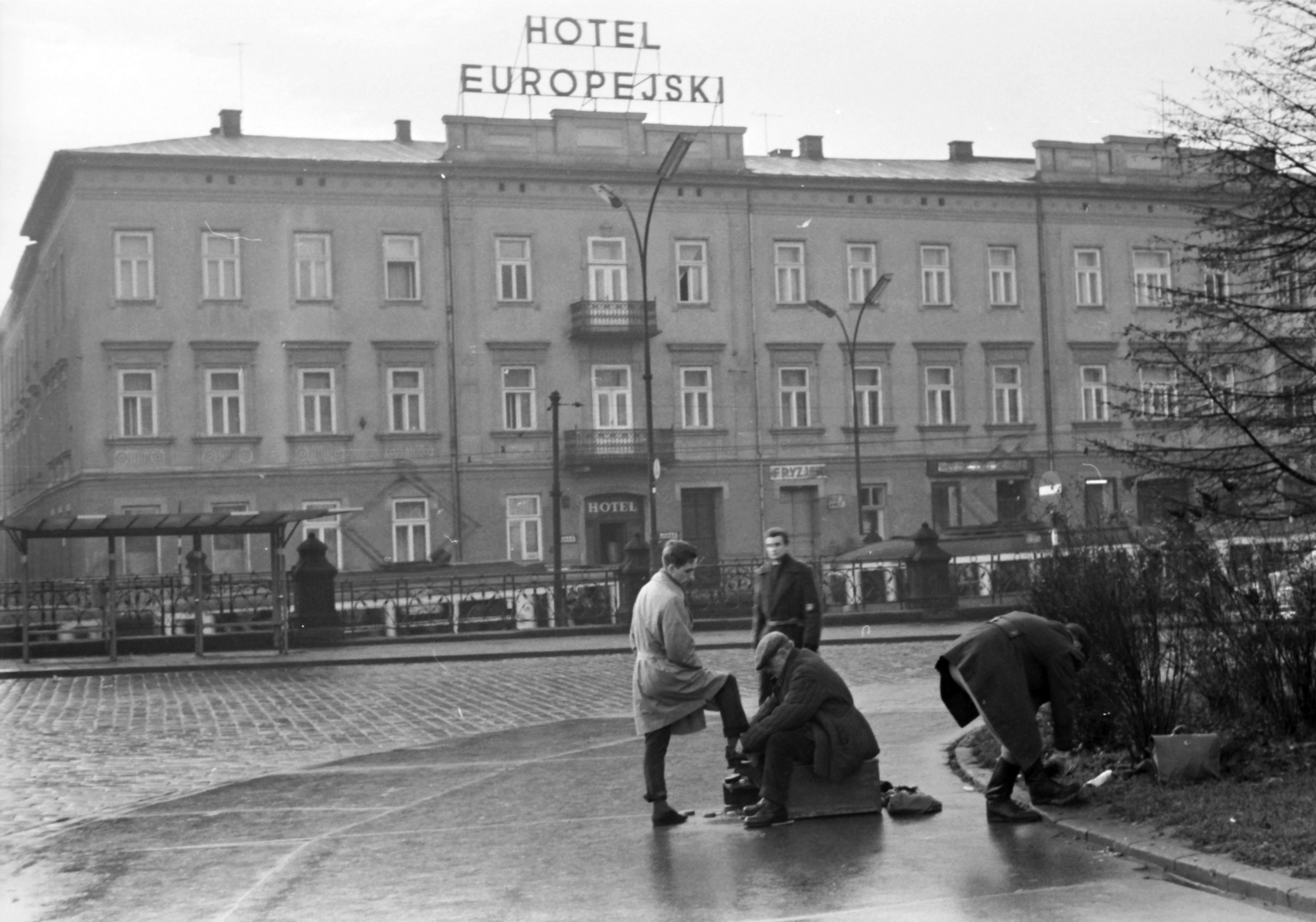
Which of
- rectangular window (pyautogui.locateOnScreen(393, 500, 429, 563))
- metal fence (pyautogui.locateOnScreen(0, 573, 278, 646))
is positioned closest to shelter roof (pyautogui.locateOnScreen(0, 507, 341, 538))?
metal fence (pyautogui.locateOnScreen(0, 573, 278, 646))

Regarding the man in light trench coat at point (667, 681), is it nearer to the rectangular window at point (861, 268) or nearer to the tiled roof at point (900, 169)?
the tiled roof at point (900, 169)

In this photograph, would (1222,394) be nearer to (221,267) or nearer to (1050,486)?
(1050,486)

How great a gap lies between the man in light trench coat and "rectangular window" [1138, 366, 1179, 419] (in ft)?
13.9

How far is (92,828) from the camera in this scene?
11.8 m

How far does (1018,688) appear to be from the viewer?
33.8ft

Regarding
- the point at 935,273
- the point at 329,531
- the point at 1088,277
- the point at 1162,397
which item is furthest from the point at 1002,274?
the point at 1162,397

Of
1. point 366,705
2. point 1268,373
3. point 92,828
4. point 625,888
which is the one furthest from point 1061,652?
point 366,705

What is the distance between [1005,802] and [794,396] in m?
44.1

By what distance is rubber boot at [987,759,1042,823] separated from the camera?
33.7ft

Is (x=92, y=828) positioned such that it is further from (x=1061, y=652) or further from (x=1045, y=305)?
(x=1045, y=305)

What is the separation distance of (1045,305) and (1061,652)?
158 ft

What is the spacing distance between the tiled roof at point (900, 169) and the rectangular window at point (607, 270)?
5184mm

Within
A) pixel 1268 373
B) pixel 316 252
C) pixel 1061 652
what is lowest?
pixel 1061 652

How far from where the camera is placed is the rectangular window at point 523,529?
50688 mm
